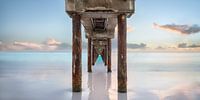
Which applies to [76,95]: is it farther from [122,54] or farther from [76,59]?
[122,54]

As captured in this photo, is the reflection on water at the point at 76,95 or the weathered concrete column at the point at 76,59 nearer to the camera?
the reflection on water at the point at 76,95

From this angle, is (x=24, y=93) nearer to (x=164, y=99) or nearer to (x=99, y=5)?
(x=99, y=5)

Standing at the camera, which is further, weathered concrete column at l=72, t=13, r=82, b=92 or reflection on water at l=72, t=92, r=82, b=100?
weathered concrete column at l=72, t=13, r=82, b=92

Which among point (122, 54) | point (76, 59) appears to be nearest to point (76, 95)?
point (76, 59)

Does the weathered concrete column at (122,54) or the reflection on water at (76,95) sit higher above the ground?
the weathered concrete column at (122,54)

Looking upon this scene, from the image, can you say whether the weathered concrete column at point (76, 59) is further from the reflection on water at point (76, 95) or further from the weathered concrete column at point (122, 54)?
the weathered concrete column at point (122, 54)

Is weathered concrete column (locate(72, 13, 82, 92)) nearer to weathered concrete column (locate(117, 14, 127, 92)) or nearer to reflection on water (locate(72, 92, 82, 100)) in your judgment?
reflection on water (locate(72, 92, 82, 100))

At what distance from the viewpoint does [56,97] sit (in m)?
7.10

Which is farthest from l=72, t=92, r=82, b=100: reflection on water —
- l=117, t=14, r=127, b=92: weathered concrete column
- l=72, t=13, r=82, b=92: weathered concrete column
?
l=117, t=14, r=127, b=92: weathered concrete column

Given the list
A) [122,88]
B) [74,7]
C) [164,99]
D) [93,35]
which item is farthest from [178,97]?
[93,35]

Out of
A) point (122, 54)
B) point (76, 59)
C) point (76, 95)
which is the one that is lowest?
point (76, 95)

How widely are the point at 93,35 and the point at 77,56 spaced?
7.12 metres

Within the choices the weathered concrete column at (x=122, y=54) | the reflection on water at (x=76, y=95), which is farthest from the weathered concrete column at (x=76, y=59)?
the weathered concrete column at (x=122, y=54)

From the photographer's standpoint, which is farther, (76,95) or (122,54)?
(122,54)
